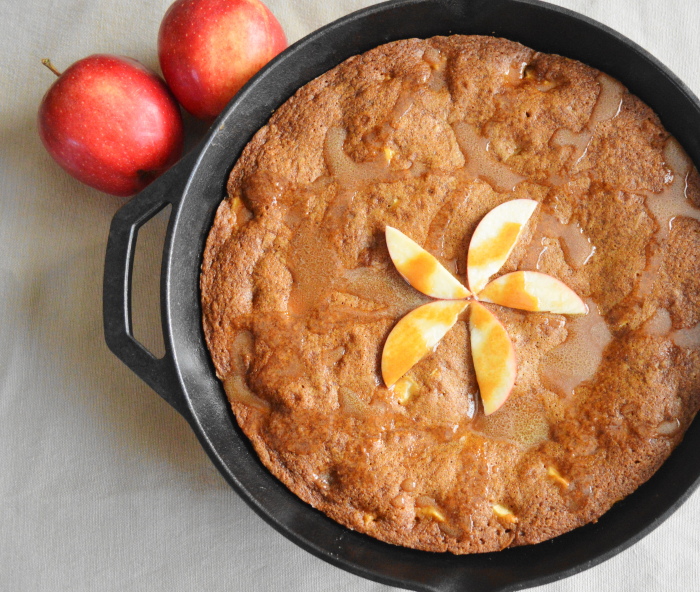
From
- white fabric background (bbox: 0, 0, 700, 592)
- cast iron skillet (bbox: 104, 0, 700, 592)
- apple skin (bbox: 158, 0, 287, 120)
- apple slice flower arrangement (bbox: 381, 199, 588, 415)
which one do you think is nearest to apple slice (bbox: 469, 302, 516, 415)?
apple slice flower arrangement (bbox: 381, 199, 588, 415)

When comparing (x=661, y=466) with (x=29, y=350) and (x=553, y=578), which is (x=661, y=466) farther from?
(x=29, y=350)

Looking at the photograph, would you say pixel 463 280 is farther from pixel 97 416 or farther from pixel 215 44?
pixel 97 416

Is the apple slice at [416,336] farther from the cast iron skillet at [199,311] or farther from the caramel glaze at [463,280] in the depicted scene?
the cast iron skillet at [199,311]

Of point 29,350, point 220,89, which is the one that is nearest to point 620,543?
point 220,89

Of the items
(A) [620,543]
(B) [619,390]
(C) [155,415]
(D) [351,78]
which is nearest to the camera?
(A) [620,543]

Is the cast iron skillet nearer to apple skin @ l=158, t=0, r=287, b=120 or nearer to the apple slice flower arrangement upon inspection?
apple skin @ l=158, t=0, r=287, b=120

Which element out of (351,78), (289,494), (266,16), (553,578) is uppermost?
(266,16)
